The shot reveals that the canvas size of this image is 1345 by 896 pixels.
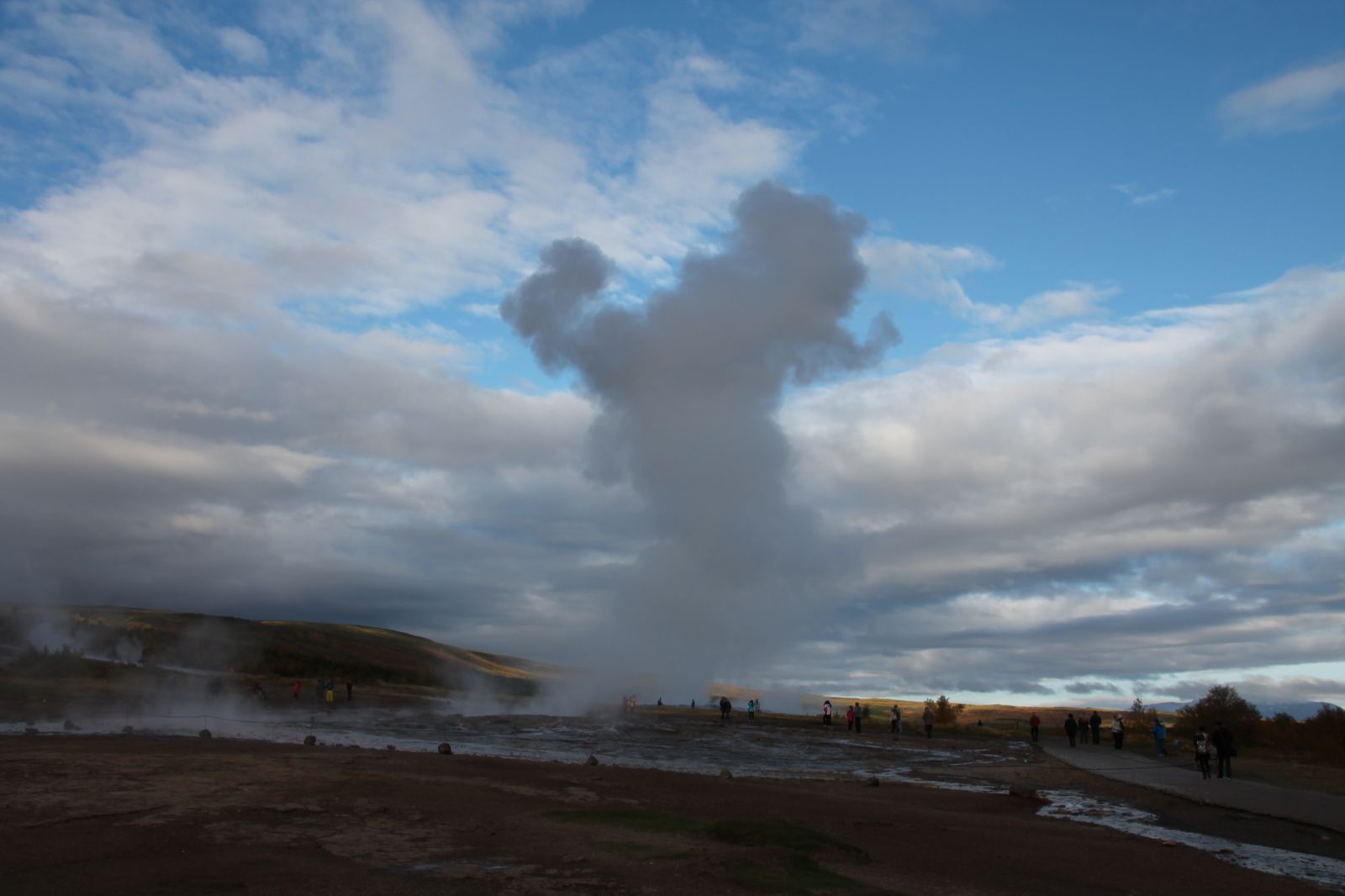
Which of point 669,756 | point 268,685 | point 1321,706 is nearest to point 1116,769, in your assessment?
point 669,756

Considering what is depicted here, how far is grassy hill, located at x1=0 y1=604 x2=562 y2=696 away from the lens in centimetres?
8150

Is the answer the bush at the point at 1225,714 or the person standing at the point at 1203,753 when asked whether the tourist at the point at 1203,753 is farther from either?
the bush at the point at 1225,714

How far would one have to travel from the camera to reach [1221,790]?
984 inches

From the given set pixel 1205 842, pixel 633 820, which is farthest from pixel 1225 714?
pixel 633 820

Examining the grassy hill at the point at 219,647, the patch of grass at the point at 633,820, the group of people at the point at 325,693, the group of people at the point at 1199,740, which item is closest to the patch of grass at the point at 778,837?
the patch of grass at the point at 633,820

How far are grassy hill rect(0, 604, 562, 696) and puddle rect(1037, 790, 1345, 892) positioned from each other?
A: 61.0 metres

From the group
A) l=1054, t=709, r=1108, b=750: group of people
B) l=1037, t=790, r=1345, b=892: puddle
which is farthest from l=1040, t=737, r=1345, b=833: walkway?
l=1054, t=709, r=1108, b=750: group of people

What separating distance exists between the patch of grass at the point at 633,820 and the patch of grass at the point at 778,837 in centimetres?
56

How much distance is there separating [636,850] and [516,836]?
182 cm

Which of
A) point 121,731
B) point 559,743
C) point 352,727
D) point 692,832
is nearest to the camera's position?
point 692,832

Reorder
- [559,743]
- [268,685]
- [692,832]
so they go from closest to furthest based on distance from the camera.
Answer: [692,832], [559,743], [268,685]

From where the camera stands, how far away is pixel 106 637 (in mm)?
84375

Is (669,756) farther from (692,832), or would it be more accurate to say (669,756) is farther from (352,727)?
(692,832)

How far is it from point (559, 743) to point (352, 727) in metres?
8.90
